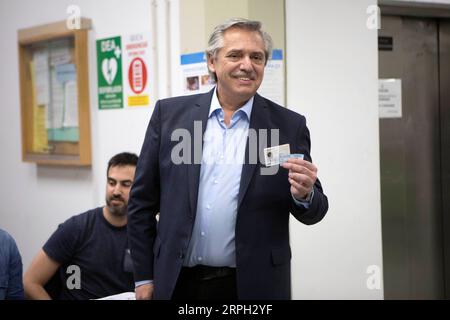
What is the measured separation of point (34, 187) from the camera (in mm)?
4617

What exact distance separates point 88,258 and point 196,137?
1104 millimetres

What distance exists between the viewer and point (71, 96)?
165 inches

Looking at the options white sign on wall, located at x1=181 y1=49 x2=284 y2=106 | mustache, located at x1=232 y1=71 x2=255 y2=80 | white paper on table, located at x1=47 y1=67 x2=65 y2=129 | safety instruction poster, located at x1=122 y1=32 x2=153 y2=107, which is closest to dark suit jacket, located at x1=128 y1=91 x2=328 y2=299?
mustache, located at x1=232 y1=71 x2=255 y2=80

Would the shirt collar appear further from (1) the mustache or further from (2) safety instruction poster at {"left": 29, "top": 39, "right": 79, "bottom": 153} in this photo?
(2) safety instruction poster at {"left": 29, "top": 39, "right": 79, "bottom": 153}

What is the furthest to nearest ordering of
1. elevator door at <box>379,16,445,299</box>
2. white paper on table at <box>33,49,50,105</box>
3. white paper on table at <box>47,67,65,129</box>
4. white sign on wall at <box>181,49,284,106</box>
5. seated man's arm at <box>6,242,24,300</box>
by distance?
white paper on table at <box>33,49,50,105</box> → white paper on table at <box>47,67,65,129</box> → elevator door at <box>379,16,445,299</box> → white sign on wall at <box>181,49,284,106</box> → seated man's arm at <box>6,242,24,300</box>

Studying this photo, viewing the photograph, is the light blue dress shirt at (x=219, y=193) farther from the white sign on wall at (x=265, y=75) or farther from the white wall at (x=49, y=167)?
the white wall at (x=49, y=167)

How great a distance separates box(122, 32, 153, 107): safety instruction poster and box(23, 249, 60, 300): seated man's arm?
1.19m

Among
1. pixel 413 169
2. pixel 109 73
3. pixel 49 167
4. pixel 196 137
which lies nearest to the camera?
pixel 196 137

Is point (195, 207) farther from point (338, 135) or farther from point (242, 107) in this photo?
point (338, 135)

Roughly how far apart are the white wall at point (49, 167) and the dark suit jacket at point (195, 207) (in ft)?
5.06

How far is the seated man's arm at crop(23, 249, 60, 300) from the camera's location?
2.89 metres

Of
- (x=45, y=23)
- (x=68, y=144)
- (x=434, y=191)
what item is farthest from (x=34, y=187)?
(x=434, y=191)

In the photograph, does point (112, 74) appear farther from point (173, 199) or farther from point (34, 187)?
point (173, 199)

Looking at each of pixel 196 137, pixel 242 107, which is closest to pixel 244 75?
pixel 242 107
